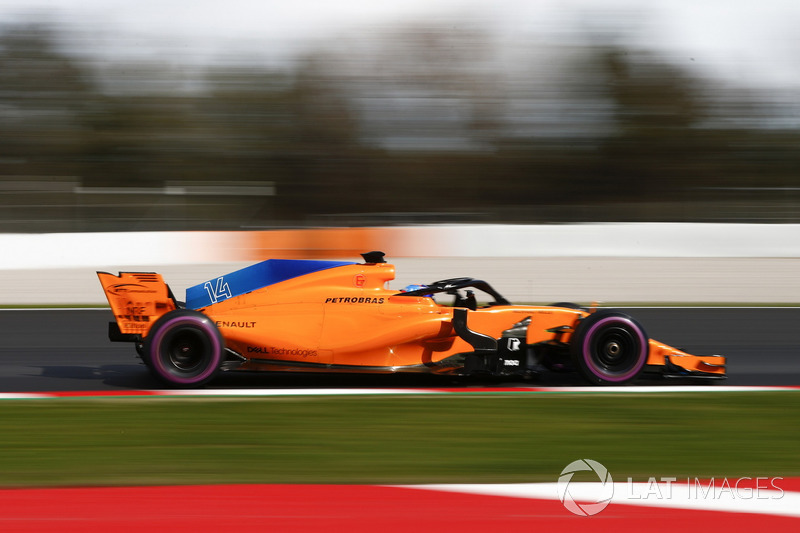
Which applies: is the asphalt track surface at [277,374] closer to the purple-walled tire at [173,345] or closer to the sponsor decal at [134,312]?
the purple-walled tire at [173,345]

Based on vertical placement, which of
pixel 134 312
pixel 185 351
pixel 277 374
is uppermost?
pixel 134 312

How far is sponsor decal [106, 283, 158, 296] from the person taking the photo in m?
6.43

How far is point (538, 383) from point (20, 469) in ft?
12.1

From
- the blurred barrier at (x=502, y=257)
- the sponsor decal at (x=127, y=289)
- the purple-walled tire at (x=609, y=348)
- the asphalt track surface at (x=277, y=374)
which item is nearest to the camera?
the purple-walled tire at (x=609, y=348)

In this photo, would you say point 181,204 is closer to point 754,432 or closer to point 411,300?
point 411,300

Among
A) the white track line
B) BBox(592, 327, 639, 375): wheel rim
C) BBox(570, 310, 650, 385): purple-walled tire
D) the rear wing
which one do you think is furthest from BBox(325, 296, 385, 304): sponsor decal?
the white track line

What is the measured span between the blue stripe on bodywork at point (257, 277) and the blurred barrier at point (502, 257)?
7089 mm

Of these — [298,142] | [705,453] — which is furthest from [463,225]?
[705,453]

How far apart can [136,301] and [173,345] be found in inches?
18.6

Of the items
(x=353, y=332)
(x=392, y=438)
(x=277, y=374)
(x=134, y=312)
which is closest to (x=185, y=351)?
(x=134, y=312)

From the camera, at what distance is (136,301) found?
21.3 feet

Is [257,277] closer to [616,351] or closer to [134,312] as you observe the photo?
[134,312]

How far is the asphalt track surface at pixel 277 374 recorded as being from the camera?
6637 mm

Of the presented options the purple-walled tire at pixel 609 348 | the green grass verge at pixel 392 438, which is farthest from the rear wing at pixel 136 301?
the purple-walled tire at pixel 609 348
